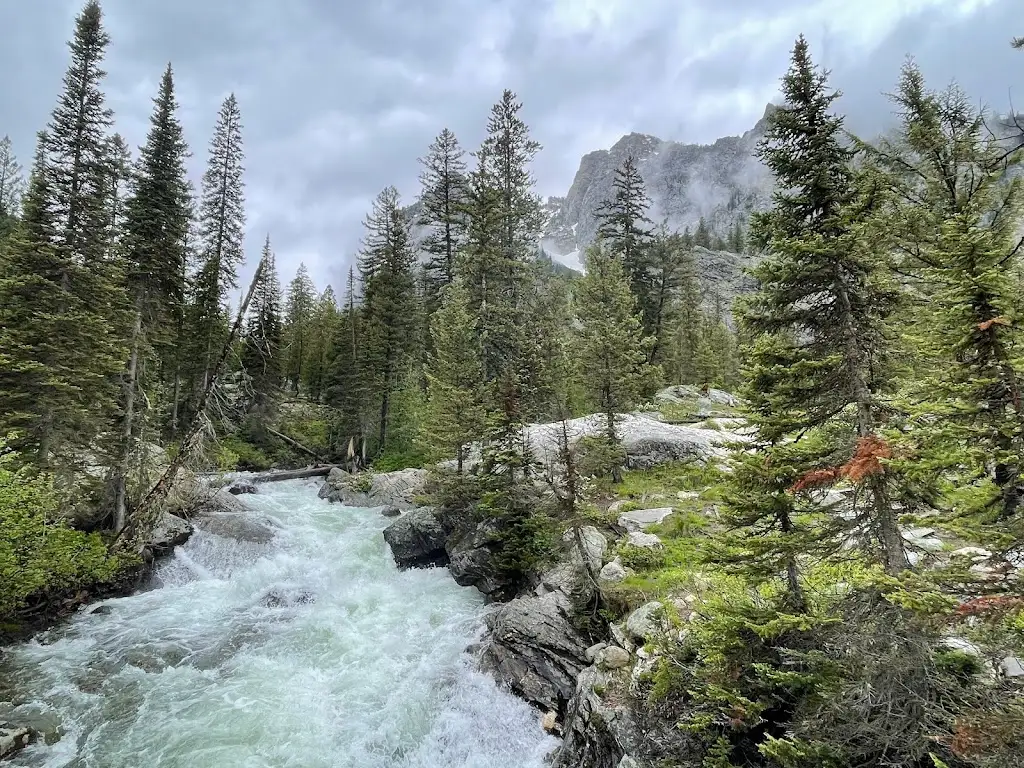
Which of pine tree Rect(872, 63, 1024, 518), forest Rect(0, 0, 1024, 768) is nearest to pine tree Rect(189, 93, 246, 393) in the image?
forest Rect(0, 0, 1024, 768)

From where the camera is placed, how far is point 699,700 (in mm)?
7465

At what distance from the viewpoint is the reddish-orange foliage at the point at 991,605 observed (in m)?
4.58

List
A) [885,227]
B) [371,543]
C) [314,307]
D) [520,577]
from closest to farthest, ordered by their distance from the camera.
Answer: [885,227], [520,577], [371,543], [314,307]

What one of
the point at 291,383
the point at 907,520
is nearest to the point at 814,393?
the point at 907,520

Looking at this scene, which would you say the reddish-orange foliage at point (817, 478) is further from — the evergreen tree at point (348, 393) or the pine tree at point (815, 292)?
the evergreen tree at point (348, 393)

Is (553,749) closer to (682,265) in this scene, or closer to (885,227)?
(885,227)

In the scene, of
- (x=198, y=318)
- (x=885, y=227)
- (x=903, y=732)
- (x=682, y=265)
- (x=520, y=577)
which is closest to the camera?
(x=903, y=732)

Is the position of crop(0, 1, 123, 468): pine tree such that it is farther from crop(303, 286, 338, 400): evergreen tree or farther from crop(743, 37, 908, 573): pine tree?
crop(303, 286, 338, 400): evergreen tree

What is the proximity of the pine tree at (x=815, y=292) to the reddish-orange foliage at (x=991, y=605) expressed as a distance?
2.24 meters

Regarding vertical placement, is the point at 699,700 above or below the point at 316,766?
above

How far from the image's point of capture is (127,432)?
18.8m

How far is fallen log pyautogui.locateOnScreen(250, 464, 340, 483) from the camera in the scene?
33.8m

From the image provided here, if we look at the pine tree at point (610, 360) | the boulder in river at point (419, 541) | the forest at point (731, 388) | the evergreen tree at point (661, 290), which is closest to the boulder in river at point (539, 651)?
the forest at point (731, 388)

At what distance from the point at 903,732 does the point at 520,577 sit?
1162 centimetres
